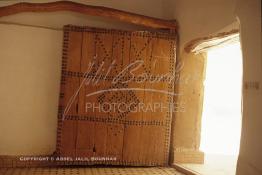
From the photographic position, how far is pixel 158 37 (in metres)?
4.58

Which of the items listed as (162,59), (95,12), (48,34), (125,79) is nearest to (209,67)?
(162,59)

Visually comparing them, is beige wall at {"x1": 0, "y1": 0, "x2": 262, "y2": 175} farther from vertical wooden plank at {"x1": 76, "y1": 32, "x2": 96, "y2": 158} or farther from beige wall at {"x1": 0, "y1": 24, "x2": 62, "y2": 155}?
vertical wooden plank at {"x1": 76, "y1": 32, "x2": 96, "y2": 158}

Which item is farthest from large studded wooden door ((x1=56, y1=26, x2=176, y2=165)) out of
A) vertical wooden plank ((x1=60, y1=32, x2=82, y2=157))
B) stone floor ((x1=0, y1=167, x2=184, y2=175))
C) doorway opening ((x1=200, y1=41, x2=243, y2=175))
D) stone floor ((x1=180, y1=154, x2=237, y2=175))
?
doorway opening ((x1=200, y1=41, x2=243, y2=175))

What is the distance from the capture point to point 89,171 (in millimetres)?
4266

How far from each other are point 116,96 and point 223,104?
6.88 feet

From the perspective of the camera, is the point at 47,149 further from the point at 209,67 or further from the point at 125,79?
the point at 209,67

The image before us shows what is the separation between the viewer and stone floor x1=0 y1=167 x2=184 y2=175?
4.09m

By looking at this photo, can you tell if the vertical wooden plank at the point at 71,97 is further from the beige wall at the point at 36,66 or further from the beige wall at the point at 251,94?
the beige wall at the point at 251,94

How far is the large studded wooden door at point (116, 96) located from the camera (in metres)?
4.34

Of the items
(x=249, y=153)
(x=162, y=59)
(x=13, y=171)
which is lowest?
(x=13, y=171)

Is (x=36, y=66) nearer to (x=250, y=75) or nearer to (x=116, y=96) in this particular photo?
(x=116, y=96)

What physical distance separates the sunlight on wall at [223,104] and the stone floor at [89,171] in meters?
0.98

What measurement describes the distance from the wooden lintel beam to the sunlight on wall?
A: 3.85ft

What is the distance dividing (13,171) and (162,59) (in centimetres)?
234
